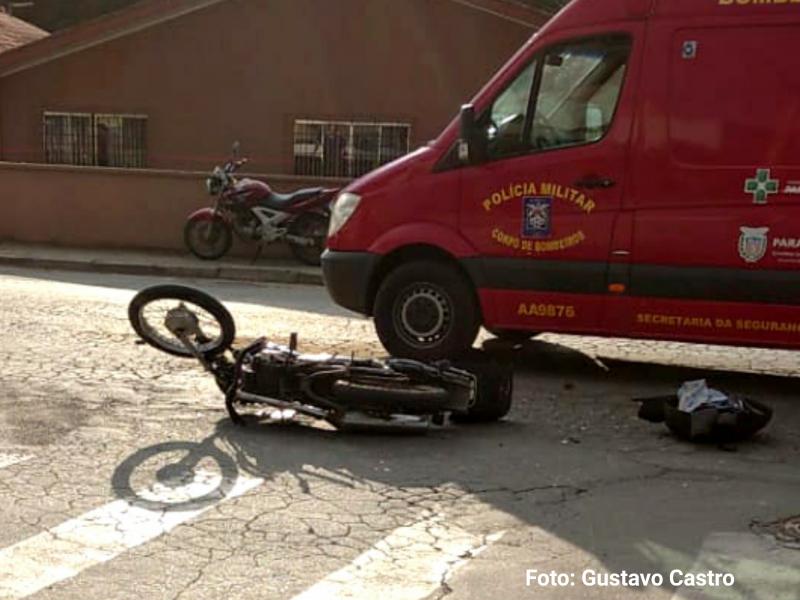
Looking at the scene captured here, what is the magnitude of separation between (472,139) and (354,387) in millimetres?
2252

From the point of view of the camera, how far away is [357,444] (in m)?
5.23

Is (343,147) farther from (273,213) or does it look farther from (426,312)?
(426,312)

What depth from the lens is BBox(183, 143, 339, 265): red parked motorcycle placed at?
1314cm

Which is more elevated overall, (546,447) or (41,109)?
(41,109)

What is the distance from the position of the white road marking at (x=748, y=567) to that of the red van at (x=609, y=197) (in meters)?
2.50

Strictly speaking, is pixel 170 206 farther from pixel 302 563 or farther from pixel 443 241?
pixel 302 563

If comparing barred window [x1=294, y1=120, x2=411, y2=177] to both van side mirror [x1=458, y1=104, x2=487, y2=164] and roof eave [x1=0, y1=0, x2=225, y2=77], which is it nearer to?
roof eave [x1=0, y1=0, x2=225, y2=77]

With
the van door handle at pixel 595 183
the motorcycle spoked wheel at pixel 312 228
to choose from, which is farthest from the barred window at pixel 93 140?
the van door handle at pixel 595 183

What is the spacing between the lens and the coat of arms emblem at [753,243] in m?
6.01

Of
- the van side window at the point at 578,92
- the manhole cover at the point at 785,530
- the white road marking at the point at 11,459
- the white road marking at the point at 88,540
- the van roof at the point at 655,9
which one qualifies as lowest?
the white road marking at the point at 88,540

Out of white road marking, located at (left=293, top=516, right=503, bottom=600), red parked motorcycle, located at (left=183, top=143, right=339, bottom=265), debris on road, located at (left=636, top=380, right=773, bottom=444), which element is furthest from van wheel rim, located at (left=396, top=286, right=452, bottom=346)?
red parked motorcycle, located at (left=183, top=143, right=339, bottom=265)

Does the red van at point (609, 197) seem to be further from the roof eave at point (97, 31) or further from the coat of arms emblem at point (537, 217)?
Answer: the roof eave at point (97, 31)

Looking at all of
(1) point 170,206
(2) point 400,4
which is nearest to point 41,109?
(1) point 170,206

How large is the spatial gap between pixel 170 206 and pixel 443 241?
8459 mm
